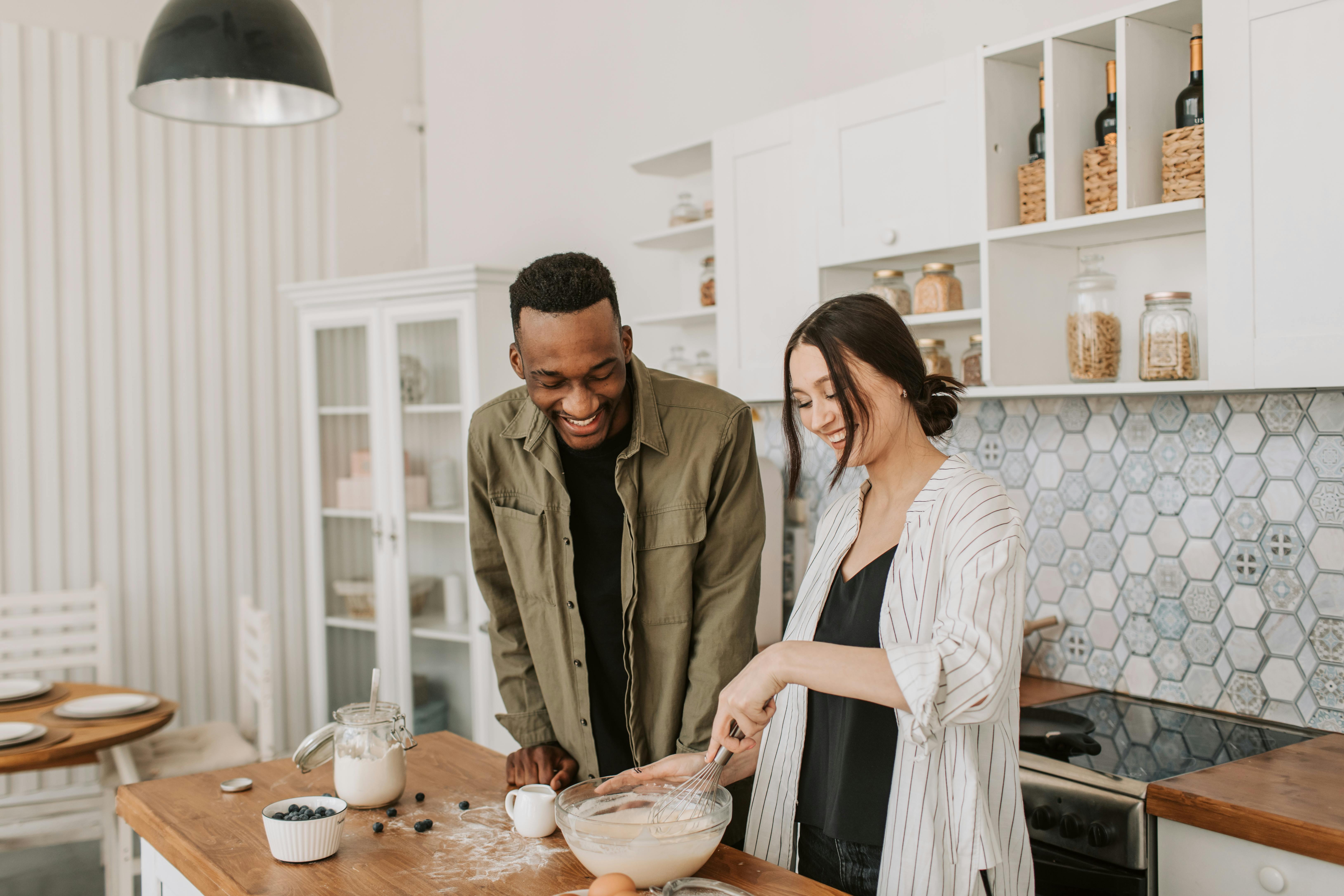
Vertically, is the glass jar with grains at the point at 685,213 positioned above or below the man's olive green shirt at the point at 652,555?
above

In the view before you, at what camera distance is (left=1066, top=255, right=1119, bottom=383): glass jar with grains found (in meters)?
2.12

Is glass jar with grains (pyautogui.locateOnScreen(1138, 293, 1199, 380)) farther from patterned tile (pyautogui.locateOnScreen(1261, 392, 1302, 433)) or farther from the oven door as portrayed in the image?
the oven door

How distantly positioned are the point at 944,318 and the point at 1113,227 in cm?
39

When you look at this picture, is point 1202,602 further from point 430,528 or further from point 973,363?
point 430,528

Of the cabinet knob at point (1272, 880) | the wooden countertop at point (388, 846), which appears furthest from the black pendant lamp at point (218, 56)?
the cabinet knob at point (1272, 880)

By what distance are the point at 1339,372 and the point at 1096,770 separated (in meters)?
0.80

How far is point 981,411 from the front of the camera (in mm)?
2609

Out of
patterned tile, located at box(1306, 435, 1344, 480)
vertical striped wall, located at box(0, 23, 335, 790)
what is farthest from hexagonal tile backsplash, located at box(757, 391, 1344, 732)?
vertical striped wall, located at box(0, 23, 335, 790)

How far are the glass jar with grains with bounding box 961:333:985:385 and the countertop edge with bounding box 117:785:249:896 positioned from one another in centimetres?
172

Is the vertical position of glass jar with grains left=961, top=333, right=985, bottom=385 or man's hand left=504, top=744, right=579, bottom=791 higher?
glass jar with grains left=961, top=333, right=985, bottom=385

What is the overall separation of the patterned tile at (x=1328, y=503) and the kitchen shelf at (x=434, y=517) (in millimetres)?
2791

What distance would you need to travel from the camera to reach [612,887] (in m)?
1.13

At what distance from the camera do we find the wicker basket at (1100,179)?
6.72 feet

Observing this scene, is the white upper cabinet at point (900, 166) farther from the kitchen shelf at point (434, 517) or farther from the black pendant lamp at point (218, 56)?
the kitchen shelf at point (434, 517)
